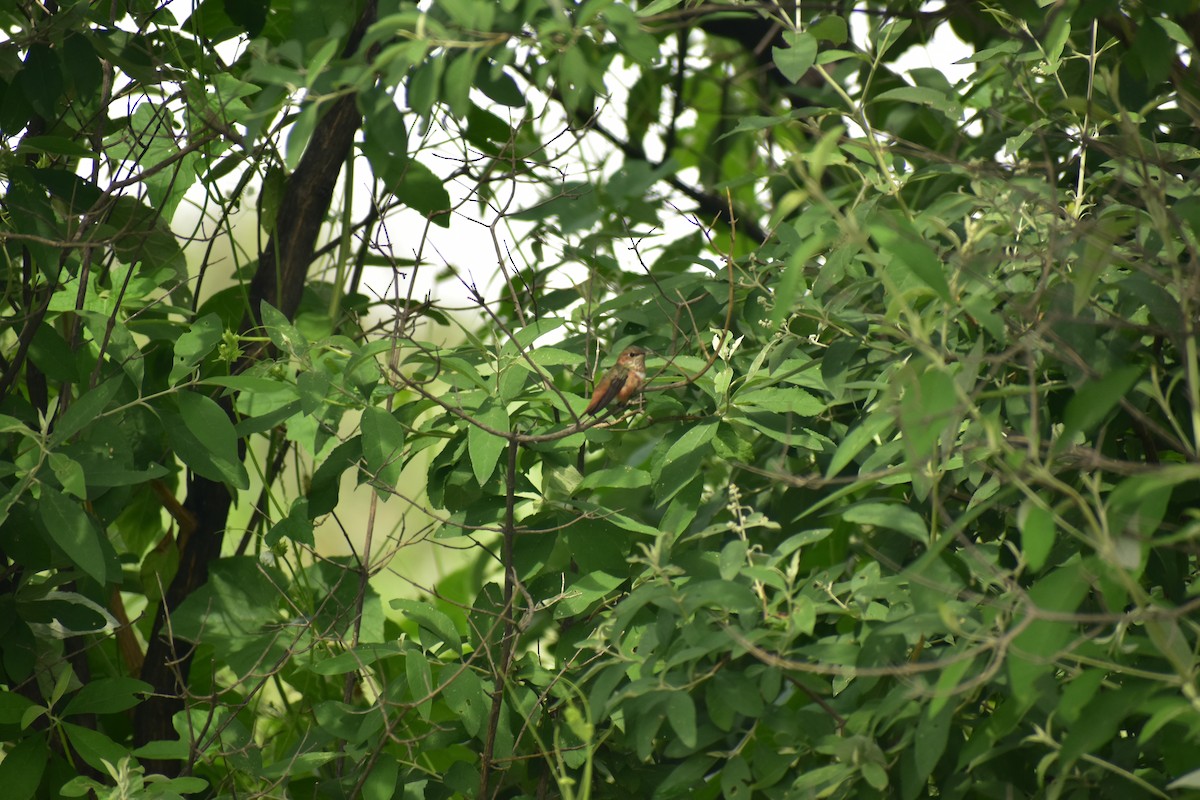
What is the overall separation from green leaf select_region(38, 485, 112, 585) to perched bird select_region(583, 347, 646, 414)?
942 mm

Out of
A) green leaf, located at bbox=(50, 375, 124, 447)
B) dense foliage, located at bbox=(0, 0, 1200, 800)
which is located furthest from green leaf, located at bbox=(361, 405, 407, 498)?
green leaf, located at bbox=(50, 375, 124, 447)

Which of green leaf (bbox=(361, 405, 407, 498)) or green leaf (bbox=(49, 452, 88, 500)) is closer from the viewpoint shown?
green leaf (bbox=(49, 452, 88, 500))

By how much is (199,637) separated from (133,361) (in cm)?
62

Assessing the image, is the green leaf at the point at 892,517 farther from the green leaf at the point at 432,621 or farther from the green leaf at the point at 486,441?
the green leaf at the point at 432,621

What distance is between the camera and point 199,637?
93.8 inches

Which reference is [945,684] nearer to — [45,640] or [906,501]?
[906,501]

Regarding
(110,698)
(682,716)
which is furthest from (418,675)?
(110,698)

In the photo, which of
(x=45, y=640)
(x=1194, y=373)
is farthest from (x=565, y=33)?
(x=45, y=640)

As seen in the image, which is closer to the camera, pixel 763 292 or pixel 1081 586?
pixel 1081 586

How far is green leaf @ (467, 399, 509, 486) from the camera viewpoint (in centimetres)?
202

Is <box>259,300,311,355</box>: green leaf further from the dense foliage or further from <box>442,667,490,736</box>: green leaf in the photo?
<box>442,667,490,736</box>: green leaf

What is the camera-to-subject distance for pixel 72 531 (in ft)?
6.36

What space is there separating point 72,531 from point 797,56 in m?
1.60

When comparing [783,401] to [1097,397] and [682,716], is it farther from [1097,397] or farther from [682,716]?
[1097,397]
